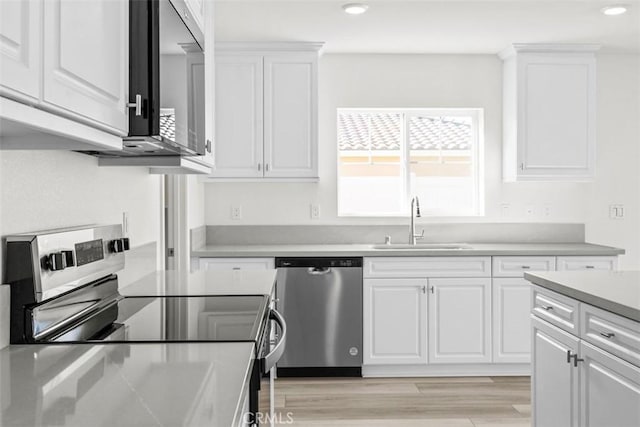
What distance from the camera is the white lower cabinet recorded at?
175 cm

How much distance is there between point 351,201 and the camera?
435cm

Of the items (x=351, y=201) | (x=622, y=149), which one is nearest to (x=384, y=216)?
(x=351, y=201)

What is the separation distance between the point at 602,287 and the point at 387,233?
7.32 feet

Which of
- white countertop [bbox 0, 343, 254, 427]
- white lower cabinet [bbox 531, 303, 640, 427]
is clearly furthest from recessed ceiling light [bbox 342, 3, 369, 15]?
white countertop [bbox 0, 343, 254, 427]

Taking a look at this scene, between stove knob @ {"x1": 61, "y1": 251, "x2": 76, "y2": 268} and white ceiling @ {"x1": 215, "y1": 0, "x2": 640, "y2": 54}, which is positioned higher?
white ceiling @ {"x1": 215, "y1": 0, "x2": 640, "y2": 54}

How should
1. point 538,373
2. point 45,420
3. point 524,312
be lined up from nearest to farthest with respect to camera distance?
1. point 45,420
2. point 538,373
3. point 524,312

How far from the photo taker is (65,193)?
1.70 m

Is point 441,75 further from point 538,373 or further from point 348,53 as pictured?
point 538,373

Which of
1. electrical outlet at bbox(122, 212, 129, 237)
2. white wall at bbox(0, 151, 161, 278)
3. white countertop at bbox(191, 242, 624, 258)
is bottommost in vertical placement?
white countertop at bbox(191, 242, 624, 258)

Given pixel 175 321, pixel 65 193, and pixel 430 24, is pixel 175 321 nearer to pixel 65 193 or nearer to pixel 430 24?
pixel 65 193

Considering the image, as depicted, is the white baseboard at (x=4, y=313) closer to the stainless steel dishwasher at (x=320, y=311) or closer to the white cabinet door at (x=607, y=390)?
the white cabinet door at (x=607, y=390)

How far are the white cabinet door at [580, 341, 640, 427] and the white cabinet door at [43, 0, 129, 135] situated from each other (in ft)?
5.28

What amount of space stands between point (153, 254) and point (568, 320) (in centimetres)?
183

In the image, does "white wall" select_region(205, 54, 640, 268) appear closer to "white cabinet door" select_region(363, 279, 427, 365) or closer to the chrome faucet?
the chrome faucet
